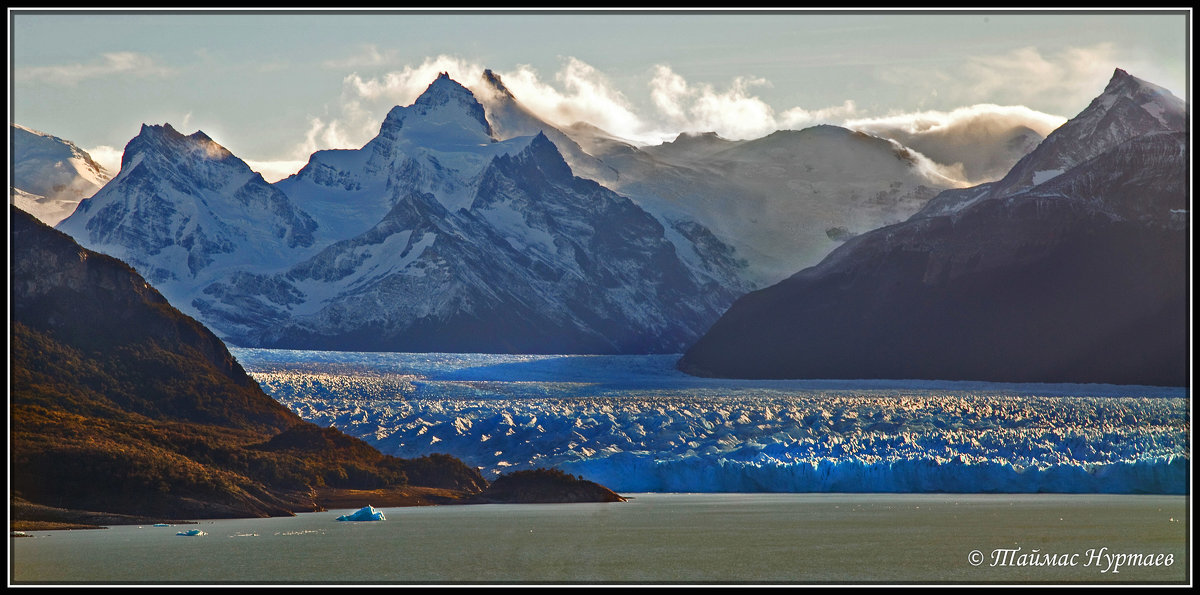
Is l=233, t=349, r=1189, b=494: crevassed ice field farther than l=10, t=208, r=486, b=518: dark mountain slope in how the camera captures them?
Yes

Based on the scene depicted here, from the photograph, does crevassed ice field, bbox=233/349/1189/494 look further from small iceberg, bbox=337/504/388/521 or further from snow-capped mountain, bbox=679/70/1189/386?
snow-capped mountain, bbox=679/70/1189/386

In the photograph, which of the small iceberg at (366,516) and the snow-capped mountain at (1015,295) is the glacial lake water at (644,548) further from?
the snow-capped mountain at (1015,295)

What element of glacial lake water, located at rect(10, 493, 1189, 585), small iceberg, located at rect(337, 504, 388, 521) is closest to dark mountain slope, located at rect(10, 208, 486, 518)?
glacial lake water, located at rect(10, 493, 1189, 585)

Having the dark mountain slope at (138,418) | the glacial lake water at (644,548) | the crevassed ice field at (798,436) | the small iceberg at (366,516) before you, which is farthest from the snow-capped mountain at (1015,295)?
the small iceberg at (366,516)

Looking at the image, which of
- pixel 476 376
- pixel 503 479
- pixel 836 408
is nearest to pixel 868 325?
pixel 476 376

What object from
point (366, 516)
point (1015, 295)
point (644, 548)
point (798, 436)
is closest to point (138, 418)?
point (366, 516)

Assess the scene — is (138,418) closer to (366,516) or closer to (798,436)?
(366,516)

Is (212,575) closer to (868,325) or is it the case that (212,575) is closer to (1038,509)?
(1038,509)
